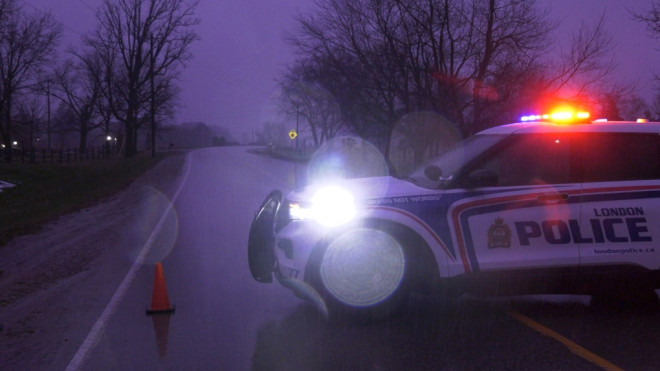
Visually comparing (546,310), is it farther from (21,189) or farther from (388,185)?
(21,189)

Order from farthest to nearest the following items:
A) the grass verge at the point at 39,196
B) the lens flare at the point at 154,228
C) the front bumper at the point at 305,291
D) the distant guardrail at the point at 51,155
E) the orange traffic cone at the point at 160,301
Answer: the distant guardrail at the point at 51,155
the grass verge at the point at 39,196
the lens flare at the point at 154,228
the orange traffic cone at the point at 160,301
the front bumper at the point at 305,291

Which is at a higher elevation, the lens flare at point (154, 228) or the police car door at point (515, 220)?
the police car door at point (515, 220)

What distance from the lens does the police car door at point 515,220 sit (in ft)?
21.2

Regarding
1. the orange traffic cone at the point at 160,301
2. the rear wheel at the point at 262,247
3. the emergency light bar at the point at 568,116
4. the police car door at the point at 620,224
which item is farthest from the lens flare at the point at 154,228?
the police car door at the point at 620,224

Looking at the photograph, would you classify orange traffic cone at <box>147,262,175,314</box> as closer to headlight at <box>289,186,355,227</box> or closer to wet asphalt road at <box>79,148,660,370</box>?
wet asphalt road at <box>79,148,660,370</box>

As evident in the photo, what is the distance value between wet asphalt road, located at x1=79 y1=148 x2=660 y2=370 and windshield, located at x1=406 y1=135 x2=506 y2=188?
4.45 feet

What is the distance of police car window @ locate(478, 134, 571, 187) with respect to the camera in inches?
262

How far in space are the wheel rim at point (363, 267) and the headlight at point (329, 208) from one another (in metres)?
0.18

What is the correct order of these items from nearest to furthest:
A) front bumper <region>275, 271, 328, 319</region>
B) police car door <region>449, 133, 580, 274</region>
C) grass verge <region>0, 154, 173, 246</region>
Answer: police car door <region>449, 133, 580, 274</region> → front bumper <region>275, 271, 328, 319</region> → grass verge <region>0, 154, 173, 246</region>

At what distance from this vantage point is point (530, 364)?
5.51 metres

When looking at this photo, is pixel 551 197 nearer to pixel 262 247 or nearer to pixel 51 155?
pixel 262 247

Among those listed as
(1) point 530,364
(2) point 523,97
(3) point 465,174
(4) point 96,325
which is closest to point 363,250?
(3) point 465,174

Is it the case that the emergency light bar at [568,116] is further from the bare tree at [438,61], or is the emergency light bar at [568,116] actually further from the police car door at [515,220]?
the bare tree at [438,61]

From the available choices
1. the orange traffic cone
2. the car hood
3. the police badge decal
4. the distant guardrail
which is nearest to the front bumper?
the car hood
